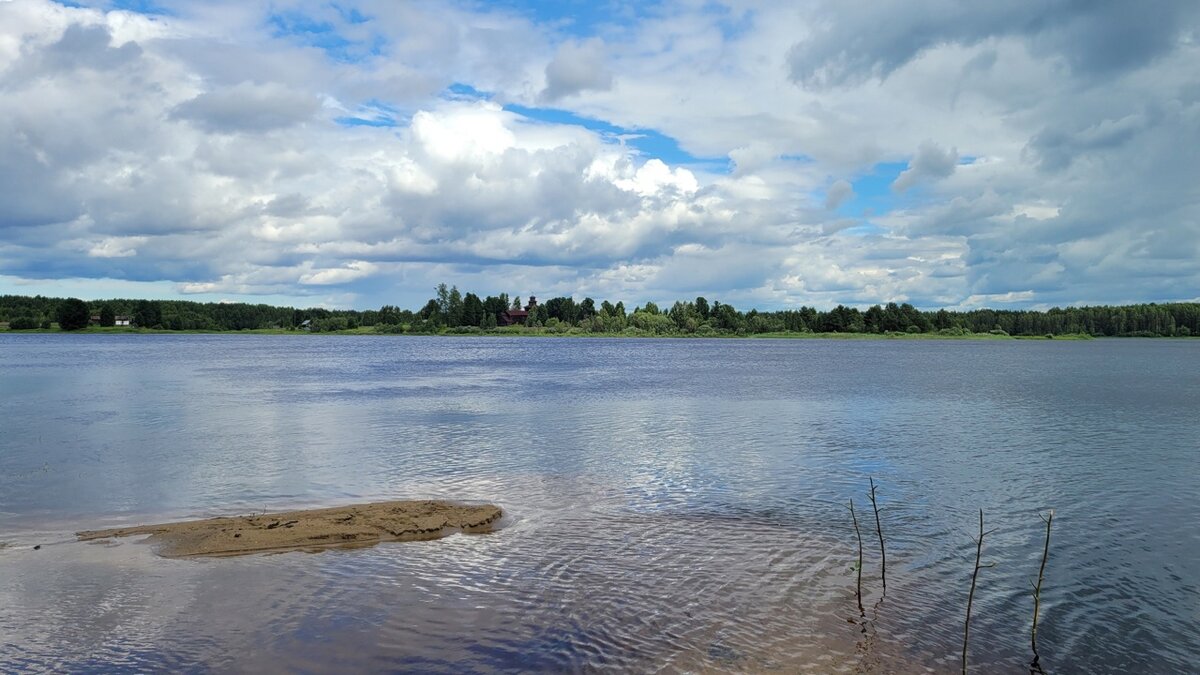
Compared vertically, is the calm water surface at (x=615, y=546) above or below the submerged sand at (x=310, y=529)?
below

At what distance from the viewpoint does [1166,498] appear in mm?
21719

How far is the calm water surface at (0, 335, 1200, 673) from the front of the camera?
11.1 m

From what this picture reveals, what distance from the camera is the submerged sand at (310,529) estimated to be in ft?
51.3

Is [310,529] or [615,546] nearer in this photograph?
[615,546]

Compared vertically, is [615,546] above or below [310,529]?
below

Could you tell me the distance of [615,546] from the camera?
1612 cm

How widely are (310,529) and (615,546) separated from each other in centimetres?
680

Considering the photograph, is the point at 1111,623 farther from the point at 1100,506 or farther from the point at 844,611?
the point at 1100,506

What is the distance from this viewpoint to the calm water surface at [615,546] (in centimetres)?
1106

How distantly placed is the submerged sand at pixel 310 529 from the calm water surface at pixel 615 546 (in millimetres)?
709

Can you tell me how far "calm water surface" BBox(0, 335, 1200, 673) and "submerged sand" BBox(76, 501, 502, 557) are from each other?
0.71 m

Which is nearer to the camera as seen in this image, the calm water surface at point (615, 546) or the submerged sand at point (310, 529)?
the calm water surface at point (615, 546)

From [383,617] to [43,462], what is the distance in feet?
69.7

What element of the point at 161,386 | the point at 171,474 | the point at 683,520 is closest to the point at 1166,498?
the point at 683,520
